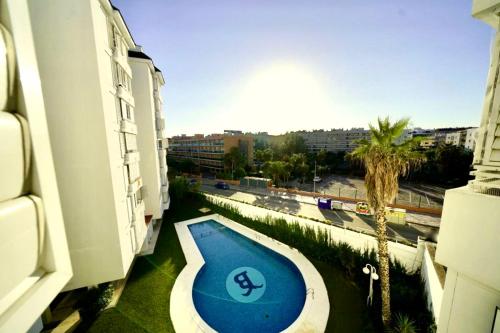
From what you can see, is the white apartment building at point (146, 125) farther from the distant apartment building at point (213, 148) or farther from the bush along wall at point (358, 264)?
the distant apartment building at point (213, 148)

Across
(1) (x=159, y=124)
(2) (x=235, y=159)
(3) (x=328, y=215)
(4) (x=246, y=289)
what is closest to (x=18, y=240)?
(4) (x=246, y=289)

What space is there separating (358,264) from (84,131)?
53.2ft

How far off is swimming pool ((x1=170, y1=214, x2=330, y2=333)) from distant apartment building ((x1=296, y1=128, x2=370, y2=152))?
288ft

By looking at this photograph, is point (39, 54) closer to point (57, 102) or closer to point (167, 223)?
point (57, 102)

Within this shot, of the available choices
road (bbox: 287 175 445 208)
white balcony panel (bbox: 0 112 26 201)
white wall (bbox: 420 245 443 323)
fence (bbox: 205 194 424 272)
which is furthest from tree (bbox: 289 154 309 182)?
white balcony panel (bbox: 0 112 26 201)

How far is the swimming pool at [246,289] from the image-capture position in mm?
9766

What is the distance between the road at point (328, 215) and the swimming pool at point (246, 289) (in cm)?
977

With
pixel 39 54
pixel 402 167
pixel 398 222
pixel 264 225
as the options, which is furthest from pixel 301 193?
pixel 39 54

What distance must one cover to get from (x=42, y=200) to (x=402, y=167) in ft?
36.6

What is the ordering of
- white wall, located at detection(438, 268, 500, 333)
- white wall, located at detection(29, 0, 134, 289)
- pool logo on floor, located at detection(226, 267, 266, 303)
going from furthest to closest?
pool logo on floor, located at detection(226, 267, 266, 303) → white wall, located at detection(29, 0, 134, 289) → white wall, located at detection(438, 268, 500, 333)

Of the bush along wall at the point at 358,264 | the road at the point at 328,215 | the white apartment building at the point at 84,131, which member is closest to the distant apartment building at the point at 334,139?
the road at the point at 328,215

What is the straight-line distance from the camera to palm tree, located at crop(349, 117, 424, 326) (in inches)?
303

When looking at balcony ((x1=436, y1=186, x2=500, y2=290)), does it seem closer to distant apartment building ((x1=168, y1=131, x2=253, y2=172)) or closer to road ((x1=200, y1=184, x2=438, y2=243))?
road ((x1=200, y1=184, x2=438, y2=243))

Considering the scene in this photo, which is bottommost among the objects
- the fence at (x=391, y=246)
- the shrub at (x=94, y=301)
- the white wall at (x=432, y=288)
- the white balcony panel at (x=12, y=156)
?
the shrub at (x=94, y=301)
